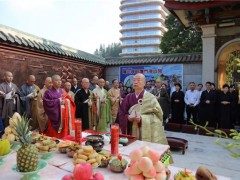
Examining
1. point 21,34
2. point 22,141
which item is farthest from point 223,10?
point 22,141

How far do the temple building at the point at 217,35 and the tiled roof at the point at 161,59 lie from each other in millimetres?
1137

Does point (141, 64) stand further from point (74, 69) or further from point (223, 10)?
point (223, 10)

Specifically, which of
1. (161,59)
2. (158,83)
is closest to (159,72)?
(161,59)

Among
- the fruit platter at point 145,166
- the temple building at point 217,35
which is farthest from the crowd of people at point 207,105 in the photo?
the fruit platter at point 145,166

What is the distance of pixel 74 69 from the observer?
9656 millimetres

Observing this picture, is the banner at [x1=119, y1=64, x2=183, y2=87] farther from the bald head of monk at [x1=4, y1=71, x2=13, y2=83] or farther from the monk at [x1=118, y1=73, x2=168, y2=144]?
the monk at [x1=118, y1=73, x2=168, y2=144]

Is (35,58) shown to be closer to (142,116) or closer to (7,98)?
(7,98)

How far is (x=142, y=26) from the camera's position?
53375mm

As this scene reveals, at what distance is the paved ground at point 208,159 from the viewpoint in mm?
4082

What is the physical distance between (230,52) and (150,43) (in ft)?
147

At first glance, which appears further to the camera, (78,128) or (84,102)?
(84,102)

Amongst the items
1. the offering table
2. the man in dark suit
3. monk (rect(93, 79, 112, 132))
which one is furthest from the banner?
the offering table

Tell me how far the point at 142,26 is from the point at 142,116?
52.7m

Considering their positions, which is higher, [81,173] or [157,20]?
[157,20]
